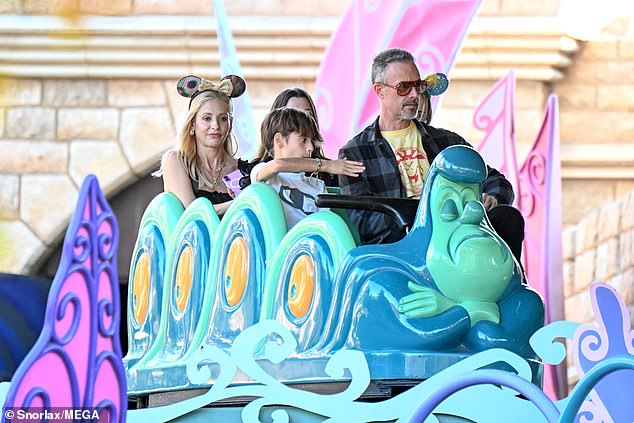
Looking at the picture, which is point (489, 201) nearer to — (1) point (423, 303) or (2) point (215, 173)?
(1) point (423, 303)

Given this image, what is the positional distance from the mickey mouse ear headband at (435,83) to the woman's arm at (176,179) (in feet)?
2.70

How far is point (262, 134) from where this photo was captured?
13.2 feet

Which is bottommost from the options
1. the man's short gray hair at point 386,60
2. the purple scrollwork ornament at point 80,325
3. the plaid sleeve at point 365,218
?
the purple scrollwork ornament at point 80,325

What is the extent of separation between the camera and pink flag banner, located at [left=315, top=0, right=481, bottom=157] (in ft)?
20.5

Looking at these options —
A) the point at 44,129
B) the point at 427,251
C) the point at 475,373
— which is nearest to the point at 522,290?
the point at 427,251

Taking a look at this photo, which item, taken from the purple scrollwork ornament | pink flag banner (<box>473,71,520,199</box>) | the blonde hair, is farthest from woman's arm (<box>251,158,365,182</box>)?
pink flag banner (<box>473,71,520,199</box>)

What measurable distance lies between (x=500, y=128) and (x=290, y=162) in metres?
2.88

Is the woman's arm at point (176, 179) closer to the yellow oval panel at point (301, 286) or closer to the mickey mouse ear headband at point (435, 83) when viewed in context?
the mickey mouse ear headband at point (435, 83)

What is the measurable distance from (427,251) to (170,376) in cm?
83

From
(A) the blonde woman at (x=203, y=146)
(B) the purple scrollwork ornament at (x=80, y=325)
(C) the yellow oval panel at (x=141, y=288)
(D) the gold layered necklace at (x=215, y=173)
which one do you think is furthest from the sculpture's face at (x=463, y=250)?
(D) the gold layered necklace at (x=215, y=173)

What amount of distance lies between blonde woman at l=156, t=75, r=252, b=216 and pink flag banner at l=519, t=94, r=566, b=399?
1947 millimetres

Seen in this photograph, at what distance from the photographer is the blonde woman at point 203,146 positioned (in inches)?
170

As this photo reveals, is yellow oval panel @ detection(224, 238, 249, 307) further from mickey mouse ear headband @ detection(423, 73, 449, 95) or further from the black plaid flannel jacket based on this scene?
mickey mouse ear headband @ detection(423, 73, 449, 95)

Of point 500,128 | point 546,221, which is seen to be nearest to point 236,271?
point 546,221
